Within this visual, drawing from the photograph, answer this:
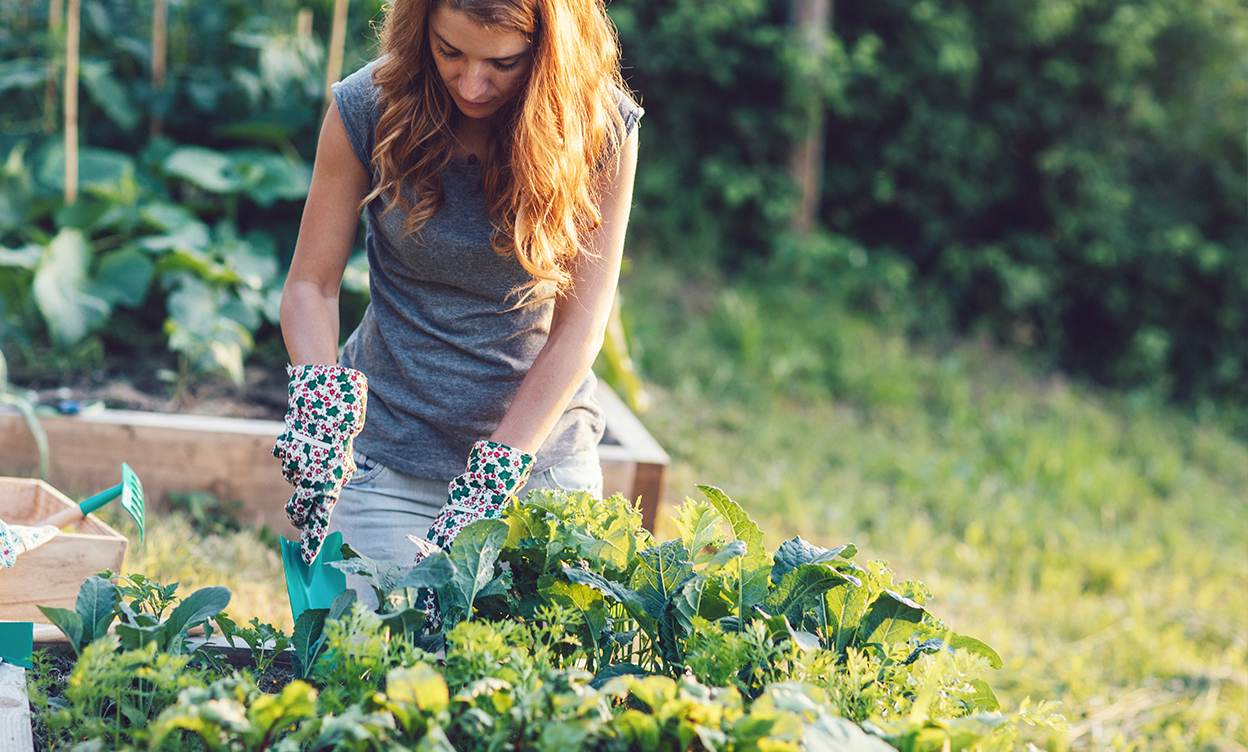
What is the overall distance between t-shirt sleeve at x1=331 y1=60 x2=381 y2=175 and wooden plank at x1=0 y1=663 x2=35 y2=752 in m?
0.85

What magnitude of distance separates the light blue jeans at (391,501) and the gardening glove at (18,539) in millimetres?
470

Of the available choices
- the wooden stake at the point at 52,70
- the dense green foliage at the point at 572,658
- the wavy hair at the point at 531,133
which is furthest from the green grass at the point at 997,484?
the wooden stake at the point at 52,70

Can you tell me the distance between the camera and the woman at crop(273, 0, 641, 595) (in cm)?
132

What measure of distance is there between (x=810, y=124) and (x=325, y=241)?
4.10 meters

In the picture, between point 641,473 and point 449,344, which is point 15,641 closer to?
point 449,344

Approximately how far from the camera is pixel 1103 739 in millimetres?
1989

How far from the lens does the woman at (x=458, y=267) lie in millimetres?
1321

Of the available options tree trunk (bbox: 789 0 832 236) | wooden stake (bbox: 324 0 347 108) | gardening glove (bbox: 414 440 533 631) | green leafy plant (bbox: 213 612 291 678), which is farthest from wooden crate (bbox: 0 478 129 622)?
tree trunk (bbox: 789 0 832 236)

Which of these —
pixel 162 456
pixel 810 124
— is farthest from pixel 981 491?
pixel 162 456

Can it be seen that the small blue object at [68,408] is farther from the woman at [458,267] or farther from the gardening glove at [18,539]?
the gardening glove at [18,539]

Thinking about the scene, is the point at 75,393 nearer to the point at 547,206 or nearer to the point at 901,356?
the point at 547,206

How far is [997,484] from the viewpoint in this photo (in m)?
3.72

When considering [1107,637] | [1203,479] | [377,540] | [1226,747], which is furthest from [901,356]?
[377,540]

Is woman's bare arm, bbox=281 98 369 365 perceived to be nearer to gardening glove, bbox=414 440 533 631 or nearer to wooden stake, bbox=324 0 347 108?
gardening glove, bbox=414 440 533 631
